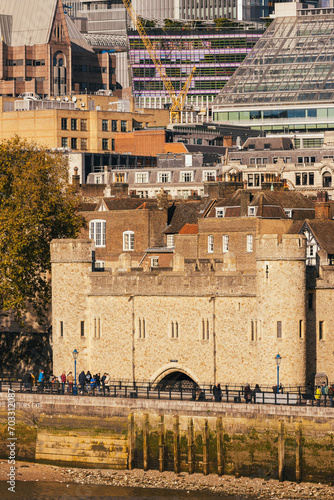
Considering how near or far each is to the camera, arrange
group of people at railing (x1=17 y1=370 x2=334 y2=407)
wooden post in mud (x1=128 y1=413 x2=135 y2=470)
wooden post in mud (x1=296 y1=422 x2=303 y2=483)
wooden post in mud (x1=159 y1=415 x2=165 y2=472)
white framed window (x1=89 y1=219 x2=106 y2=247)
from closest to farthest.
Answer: wooden post in mud (x1=296 y1=422 x2=303 y2=483) → group of people at railing (x1=17 y1=370 x2=334 y2=407) → wooden post in mud (x1=159 y1=415 x2=165 y2=472) → wooden post in mud (x1=128 y1=413 x2=135 y2=470) → white framed window (x1=89 y1=219 x2=106 y2=247)

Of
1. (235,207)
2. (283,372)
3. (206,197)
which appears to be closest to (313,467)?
(283,372)

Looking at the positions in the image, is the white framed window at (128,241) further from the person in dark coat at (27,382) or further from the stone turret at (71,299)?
the person in dark coat at (27,382)

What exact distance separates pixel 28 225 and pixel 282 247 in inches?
932

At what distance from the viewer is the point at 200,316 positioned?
7694 cm

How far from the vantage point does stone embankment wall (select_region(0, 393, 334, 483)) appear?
66875mm

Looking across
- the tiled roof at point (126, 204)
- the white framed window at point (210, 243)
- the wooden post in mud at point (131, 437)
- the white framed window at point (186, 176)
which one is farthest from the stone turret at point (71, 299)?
the white framed window at point (186, 176)

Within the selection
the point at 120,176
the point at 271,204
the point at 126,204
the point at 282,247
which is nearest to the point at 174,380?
the point at 282,247

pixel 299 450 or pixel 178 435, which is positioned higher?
pixel 178 435

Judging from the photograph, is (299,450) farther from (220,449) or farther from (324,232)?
(324,232)

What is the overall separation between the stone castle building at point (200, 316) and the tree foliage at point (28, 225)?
617 cm

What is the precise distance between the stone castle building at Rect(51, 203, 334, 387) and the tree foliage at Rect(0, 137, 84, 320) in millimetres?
6170

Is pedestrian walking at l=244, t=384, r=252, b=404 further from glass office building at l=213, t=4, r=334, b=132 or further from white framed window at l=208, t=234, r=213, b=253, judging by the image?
glass office building at l=213, t=4, r=334, b=132

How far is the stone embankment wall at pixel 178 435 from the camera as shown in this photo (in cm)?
6688

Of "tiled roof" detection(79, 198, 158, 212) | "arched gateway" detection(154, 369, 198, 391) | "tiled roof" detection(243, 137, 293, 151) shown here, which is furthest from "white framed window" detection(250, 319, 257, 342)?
"tiled roof" detection(243, 137, 293, 151)
